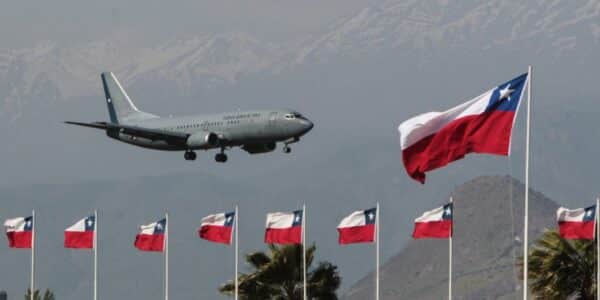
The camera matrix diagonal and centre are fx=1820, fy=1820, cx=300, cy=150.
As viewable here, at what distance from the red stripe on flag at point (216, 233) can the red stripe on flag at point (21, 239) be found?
1125 cm

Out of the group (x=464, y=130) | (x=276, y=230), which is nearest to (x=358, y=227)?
(x=276, y=230)

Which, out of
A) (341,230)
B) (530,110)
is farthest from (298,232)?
(530,110)

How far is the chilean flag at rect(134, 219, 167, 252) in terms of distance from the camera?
319 ft

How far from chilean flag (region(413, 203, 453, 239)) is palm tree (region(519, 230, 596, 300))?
4868mm

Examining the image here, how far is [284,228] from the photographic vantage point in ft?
300

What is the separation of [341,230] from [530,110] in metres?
30.1

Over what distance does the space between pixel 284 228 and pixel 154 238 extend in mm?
9675

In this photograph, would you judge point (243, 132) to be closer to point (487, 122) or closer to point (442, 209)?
point (442, 209)

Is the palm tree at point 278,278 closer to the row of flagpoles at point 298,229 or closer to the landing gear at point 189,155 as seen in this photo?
the row of flagpoles at point 298,229

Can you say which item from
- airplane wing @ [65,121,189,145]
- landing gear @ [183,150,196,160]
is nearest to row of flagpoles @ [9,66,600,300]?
landing gear @ [183,150,196,160]

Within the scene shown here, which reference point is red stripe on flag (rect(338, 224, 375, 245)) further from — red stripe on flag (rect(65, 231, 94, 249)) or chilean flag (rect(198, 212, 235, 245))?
red stripe on flag (rect(65, 231, 94, 249))

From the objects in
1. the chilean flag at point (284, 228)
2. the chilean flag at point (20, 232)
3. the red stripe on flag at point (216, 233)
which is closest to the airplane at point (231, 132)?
the chilean flag at point (20, 232)

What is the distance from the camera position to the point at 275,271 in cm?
9975

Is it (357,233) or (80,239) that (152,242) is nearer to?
(80,239)
